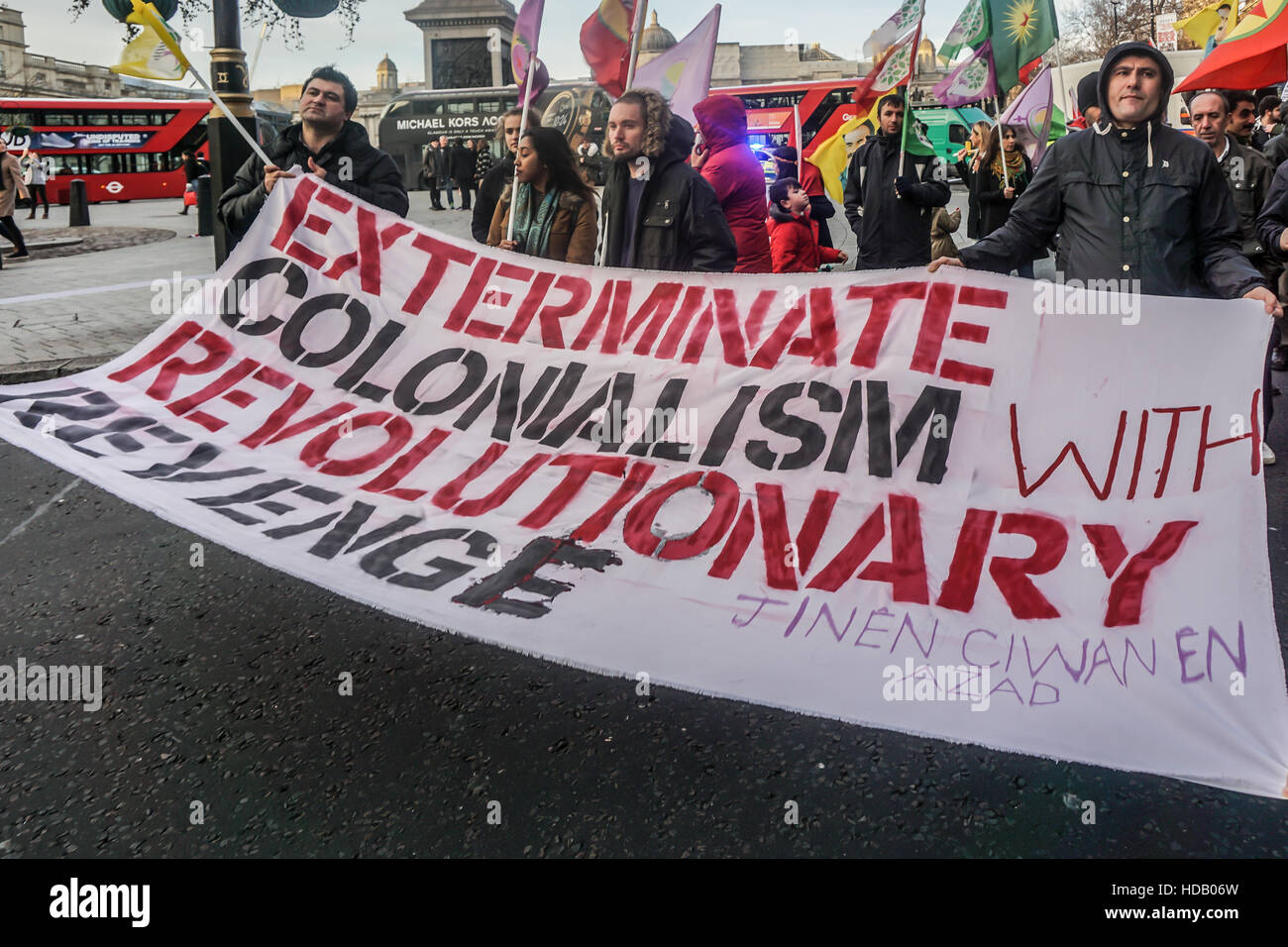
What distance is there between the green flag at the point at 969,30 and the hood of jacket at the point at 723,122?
3831mm

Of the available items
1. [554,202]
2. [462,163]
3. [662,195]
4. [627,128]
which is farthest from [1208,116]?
[462,163]

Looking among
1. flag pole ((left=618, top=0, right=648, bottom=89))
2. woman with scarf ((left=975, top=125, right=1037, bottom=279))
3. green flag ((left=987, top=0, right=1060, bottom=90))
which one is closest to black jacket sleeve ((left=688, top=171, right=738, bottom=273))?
flag pole ((left=618, top=0, right=648, bottom=89))

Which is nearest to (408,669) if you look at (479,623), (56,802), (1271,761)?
(479,623)

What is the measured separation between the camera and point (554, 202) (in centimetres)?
514

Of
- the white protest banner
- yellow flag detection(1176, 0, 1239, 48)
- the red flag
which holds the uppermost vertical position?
yellow flag detection(1176, 0, 1239, 48)

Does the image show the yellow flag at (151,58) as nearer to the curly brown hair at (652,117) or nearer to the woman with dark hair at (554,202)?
the woman with dark hair at (554,202)

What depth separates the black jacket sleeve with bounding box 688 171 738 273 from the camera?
4484 millimetres

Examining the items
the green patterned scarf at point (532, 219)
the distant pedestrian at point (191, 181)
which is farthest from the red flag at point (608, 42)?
the distant pedestrian at point (191, 181)

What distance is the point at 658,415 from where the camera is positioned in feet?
11.1

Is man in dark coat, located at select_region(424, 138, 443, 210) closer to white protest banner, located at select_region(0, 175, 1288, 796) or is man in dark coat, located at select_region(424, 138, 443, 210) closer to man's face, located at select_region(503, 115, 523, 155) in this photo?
man's face, located at select_region(503, 115, 523, 155)

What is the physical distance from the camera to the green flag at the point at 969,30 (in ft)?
26.9

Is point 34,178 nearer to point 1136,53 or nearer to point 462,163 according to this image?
point 462,163

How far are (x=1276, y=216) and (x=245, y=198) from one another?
190 inches

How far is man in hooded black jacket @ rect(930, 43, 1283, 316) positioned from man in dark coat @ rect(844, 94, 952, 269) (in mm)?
2700
